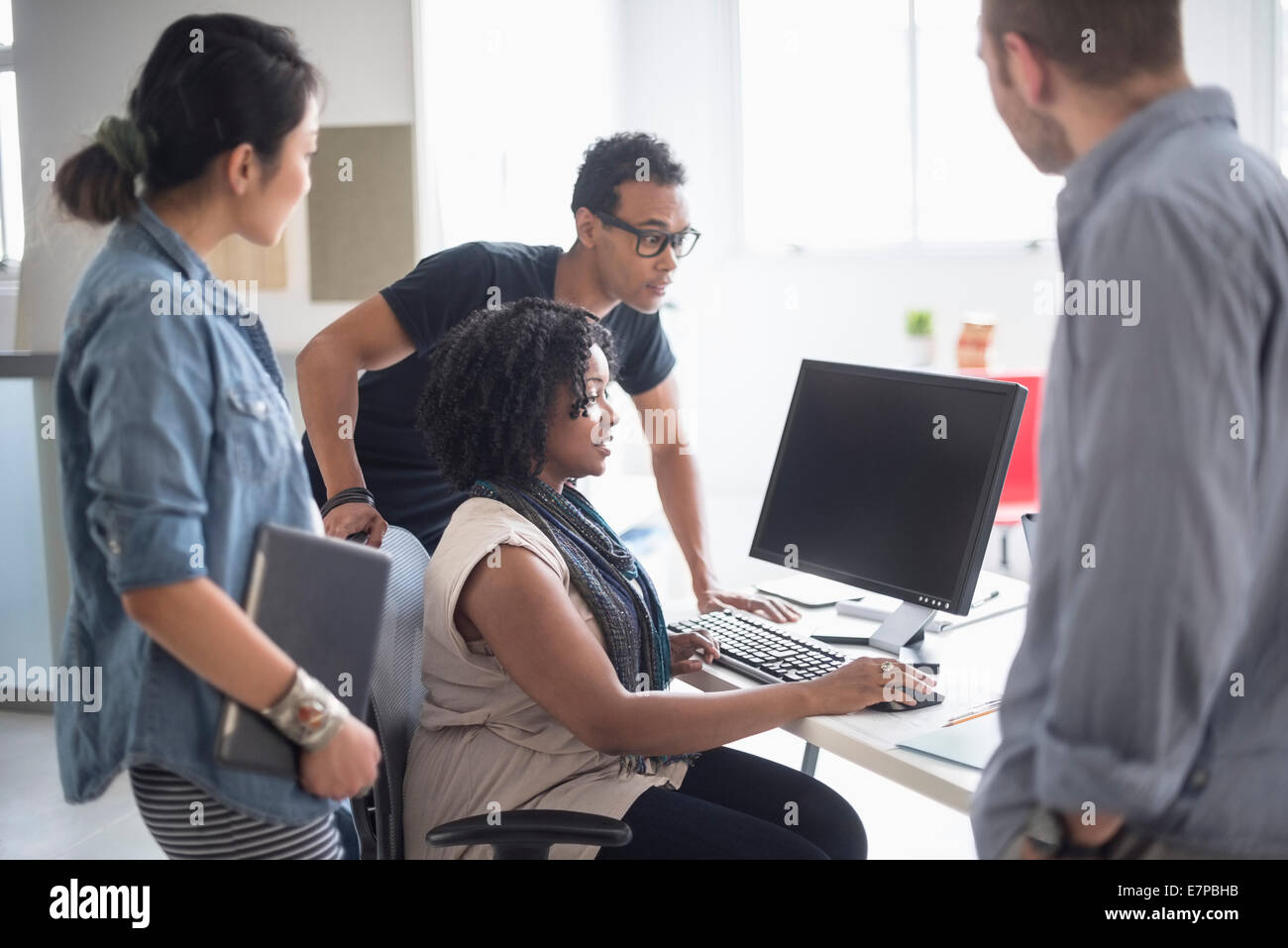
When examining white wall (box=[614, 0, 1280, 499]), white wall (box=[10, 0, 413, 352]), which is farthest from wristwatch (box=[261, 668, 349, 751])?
white wall (box=[614, 0, 1280, 499])

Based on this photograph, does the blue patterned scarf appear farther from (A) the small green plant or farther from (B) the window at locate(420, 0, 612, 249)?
(A) the small green plant

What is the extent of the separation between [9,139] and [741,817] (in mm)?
2818

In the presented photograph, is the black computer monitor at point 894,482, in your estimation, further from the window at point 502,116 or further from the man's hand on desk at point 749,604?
the window at point 502,116

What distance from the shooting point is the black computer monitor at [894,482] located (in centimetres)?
183

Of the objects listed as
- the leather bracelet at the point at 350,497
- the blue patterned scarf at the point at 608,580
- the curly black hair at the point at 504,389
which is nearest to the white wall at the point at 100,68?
the leather bracelet at the point at 350,497

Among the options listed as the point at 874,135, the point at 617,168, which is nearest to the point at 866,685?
the point at 617,168

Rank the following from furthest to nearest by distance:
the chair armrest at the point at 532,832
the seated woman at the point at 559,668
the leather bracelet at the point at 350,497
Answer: the leather bracelet at the point at 350,497 → the seated woman at the point at 559,668 → the chair armrest at the point at 532,832

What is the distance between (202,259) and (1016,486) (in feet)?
11.0

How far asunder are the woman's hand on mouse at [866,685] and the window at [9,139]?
269 cm

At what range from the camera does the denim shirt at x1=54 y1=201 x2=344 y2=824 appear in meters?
1.05

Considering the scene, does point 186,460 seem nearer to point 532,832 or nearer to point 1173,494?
point 532,832

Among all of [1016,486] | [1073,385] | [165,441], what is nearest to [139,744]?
[165,441]

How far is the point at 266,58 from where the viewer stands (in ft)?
3.99

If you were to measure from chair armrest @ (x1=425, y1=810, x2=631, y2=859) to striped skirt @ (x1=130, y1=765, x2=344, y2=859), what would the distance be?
31cm
